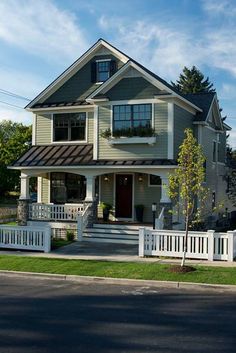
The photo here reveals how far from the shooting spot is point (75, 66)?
2619cm

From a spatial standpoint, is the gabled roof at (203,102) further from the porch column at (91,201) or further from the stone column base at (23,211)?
the stone column base at (23,211)

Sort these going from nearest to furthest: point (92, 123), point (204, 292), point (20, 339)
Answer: point (20, 339) → point (204, 292) → point (92, 123)

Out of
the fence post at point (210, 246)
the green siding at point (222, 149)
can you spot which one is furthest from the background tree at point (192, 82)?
the fence post at point (210, 246)

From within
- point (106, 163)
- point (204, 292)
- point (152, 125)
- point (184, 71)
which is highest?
point (184, 71)

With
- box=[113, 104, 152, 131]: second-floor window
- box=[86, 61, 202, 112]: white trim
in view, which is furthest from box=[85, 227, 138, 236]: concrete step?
box=[86, 61, 202, 112]: white trim

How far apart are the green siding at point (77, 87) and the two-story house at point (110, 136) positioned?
0.05m

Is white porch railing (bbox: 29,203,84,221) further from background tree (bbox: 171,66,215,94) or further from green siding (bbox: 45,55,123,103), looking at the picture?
background tree (bbox: 171,66,215,94)

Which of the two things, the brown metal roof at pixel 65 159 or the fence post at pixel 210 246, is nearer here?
the fence post at pixel 210 246

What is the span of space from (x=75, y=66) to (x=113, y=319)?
19108 millimetres

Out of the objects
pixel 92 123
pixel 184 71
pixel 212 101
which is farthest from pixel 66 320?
pixel 184 71

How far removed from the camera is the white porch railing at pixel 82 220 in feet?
71.7

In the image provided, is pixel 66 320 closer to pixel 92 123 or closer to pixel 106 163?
pixel 106 163

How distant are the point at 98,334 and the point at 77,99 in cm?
1928

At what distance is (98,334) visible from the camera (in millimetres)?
8133
